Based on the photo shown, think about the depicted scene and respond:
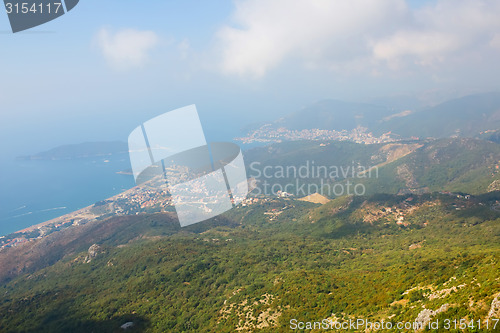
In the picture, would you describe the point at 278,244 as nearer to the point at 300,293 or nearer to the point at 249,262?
the point at 249,262

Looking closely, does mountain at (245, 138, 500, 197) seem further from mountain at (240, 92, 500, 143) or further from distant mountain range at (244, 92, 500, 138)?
distant mountain range at (244, 92, 500, 138)

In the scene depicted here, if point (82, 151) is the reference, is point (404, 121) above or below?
below

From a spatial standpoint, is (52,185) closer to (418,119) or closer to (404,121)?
(404,121)

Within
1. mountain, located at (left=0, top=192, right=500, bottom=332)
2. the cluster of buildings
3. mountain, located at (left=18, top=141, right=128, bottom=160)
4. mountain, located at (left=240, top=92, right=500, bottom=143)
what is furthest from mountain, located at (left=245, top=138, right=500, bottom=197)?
mountain, located at (left=18, top=141, right=128, bottom=160)

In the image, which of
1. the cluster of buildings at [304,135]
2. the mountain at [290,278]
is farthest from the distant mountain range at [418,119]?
the mountain at [290,278]

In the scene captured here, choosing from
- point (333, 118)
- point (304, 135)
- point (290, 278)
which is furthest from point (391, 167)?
point (333, 118)

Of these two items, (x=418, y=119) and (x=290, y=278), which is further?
(x=418, y=119)
